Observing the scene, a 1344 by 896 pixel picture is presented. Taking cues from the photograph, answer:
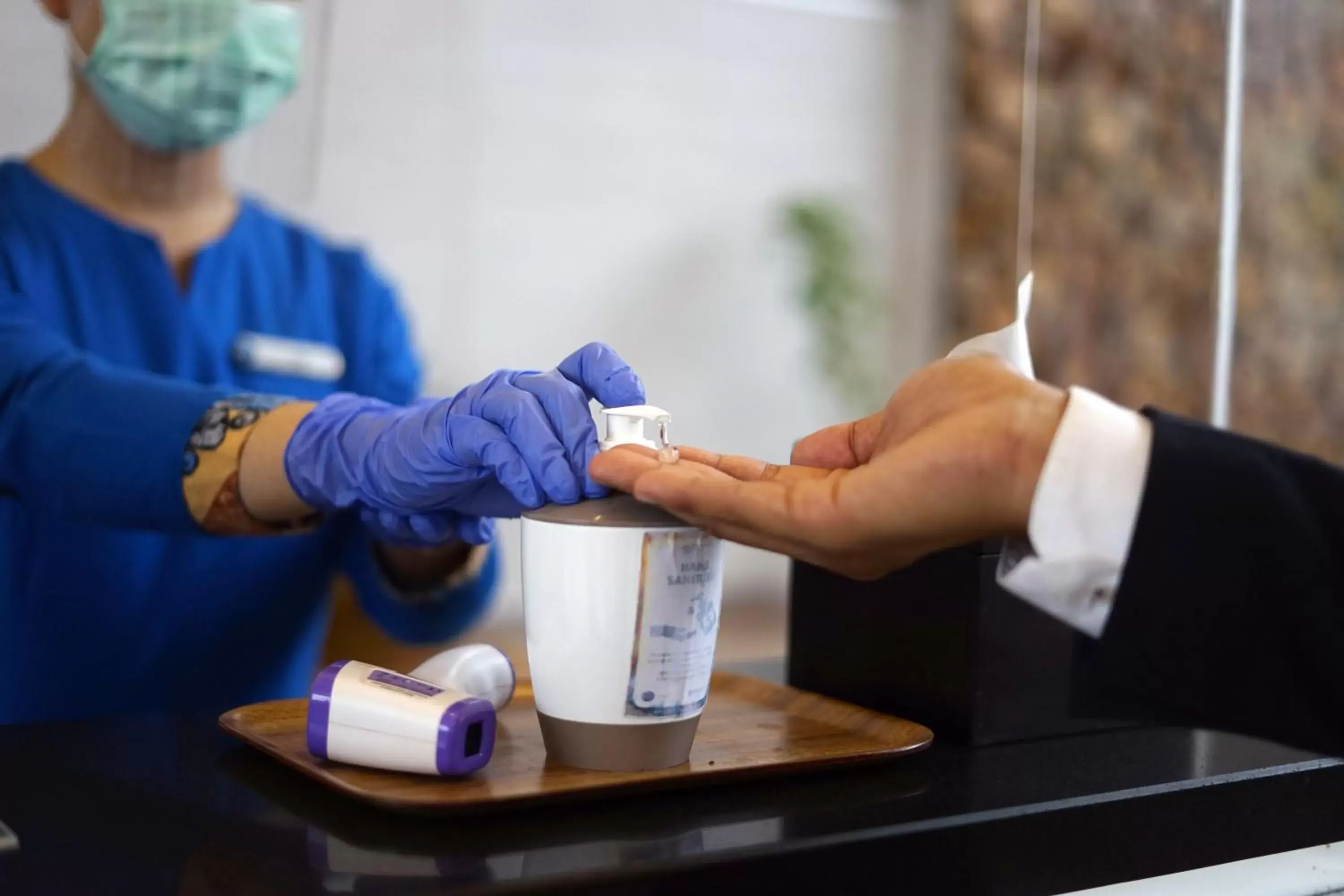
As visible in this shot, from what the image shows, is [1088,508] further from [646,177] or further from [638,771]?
[646,177]

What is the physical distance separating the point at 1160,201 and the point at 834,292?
0.66 meters

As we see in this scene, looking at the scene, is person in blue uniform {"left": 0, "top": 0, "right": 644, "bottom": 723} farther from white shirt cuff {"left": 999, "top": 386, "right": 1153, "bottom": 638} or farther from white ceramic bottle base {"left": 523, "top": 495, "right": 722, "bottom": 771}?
white shirt cuff {"left": 999, "top": 386, "right": 1153, "bottom": 638}

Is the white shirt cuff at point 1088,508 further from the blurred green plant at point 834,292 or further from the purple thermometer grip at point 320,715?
the blurred green plant at point 834,292

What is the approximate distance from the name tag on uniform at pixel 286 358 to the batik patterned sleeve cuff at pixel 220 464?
0.34 meters

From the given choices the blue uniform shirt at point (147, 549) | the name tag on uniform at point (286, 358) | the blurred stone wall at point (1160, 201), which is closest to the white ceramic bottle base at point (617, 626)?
the blue uniform shirt at point (147, 549)

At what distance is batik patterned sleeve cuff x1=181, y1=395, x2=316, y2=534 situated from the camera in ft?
3.15

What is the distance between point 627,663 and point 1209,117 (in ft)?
5.87

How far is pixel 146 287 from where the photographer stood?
1.27 metres

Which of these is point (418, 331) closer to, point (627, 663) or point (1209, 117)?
point (1209, 117)

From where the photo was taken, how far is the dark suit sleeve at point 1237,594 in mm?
591

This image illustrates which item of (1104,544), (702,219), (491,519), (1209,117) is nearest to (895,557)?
(1104,544)

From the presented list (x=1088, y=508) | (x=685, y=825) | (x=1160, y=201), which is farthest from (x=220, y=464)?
(x=1160, y=201)

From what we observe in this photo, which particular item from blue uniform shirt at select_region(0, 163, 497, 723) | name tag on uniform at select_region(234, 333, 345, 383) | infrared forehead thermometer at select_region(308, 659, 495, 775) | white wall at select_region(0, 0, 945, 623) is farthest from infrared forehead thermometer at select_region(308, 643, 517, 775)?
white wall at select_region(0, 0, 945, 623)

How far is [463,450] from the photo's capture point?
0.81 m
